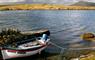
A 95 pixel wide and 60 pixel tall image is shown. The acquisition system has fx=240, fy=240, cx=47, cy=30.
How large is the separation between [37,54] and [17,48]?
484 centimetres

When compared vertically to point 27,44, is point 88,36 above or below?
below

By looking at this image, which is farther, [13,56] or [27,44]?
[27,44]

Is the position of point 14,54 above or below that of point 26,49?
below

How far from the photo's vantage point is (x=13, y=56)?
4016 centimetres

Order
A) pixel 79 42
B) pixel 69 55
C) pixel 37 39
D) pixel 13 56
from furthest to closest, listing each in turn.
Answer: pixel 79 42, pixel 37 39, pixel 69 55, pixel 13 56

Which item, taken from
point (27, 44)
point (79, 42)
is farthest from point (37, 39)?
point (79, 42)

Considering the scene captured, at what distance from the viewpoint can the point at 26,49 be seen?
134ft

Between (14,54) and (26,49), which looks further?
(26,49)

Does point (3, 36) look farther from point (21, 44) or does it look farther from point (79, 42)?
point (79, 42)

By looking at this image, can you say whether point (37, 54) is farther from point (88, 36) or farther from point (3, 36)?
point (88, 36)

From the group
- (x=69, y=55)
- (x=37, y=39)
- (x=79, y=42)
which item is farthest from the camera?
(x=79, y=42)

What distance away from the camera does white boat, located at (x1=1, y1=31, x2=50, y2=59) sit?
39250 millimetres

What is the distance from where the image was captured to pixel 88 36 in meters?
63.5

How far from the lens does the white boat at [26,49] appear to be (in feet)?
129
